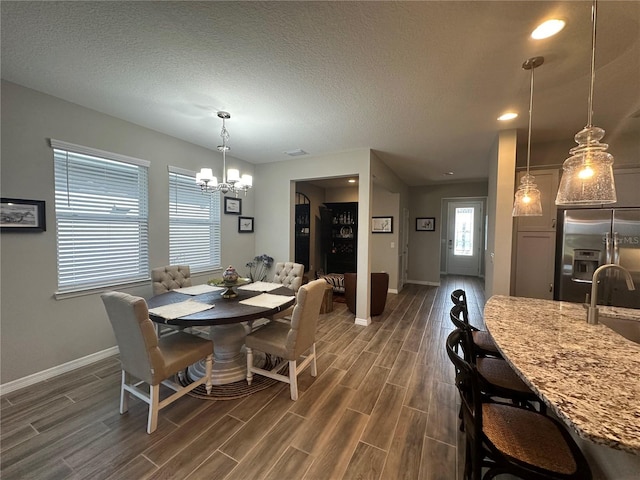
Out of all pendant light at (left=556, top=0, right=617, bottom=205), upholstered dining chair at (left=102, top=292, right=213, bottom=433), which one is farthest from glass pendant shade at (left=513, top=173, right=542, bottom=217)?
upholstered dining chair at (left=102, top=292, right=213, bottom=433)

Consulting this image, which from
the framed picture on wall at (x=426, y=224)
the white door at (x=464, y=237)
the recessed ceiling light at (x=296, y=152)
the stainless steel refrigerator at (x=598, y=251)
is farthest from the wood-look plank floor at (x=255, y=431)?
the white door at (x=464, y=237)

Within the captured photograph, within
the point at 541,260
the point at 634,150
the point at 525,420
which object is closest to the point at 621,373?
the point at 525,420

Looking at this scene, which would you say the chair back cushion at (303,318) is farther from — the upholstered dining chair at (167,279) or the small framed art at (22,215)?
the small framed art at (22,215)

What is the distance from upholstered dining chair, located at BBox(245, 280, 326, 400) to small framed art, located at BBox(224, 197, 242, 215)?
8.53 feet

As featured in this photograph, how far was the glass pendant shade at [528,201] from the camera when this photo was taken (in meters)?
2.18

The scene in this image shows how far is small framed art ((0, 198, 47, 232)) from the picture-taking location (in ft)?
7.46

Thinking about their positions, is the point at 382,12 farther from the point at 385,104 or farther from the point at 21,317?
the point at 21,317

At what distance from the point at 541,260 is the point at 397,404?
8.73 feet

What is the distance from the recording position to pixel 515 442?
1.12 meters

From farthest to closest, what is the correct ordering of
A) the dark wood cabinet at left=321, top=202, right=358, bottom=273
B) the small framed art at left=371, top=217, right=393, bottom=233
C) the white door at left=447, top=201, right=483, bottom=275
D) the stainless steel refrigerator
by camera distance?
the white door at left=447, top=201, right=483, bottom=275, the dark wood cabinet at left=321, top=202, right=358, bottom=273, the small framed art at left=371, top=217, right=393, bottom=233, the stainless steel refrigerator

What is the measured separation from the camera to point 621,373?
1.04 metres

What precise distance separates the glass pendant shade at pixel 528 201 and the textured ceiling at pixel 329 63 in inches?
34.0

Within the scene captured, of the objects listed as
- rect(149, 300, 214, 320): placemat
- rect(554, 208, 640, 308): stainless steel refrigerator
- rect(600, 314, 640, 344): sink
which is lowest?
rect(149, 300, 214, 320): placemat

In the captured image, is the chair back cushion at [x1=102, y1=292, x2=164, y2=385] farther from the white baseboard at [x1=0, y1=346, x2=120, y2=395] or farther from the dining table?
the white baseboard at [x1=0, y1=346, x2=120, y2=395]
